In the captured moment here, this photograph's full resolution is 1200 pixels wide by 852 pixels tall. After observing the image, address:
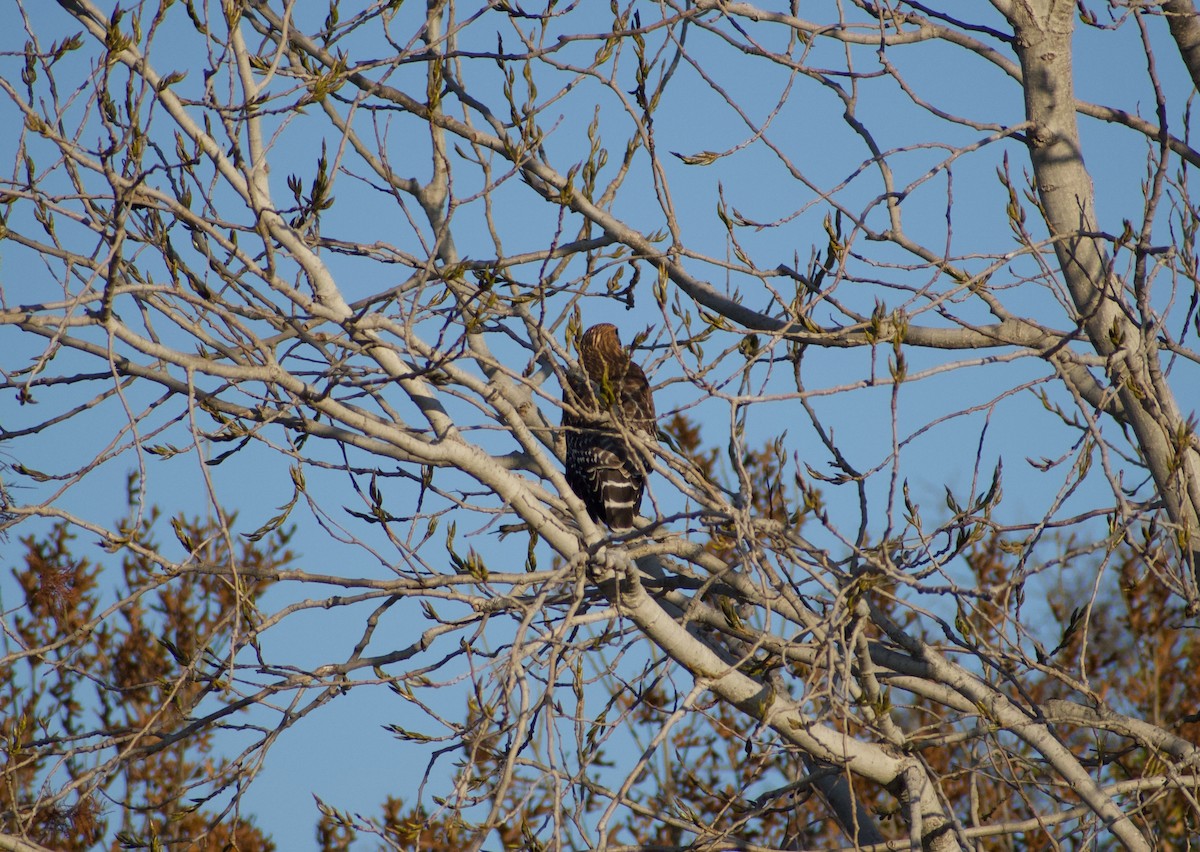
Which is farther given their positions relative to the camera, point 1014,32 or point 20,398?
point 1014,32

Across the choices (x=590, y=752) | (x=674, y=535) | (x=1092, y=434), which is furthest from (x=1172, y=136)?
(x=590, y=752)

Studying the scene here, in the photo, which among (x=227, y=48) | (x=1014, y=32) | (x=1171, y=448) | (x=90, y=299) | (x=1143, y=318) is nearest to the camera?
(x=90, y=299)

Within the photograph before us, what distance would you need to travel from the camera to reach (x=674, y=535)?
407 cm

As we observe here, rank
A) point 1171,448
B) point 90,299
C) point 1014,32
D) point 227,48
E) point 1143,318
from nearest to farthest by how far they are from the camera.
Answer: point 90,299 → point 227,48 → point 1143,318 → point 1171,448 → point 1014,32

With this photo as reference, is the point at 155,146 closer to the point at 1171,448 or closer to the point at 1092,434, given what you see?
the point at 1092,434

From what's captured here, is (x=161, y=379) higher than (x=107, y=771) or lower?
higher

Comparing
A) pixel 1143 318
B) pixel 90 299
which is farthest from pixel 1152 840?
pixel 90 299

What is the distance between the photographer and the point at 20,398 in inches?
144

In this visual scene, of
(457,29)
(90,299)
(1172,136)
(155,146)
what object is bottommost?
(90,299)

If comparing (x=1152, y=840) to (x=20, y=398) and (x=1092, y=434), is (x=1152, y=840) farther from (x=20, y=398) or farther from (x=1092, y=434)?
(x=20, y=398)

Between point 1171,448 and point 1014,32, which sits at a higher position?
point 1014,32

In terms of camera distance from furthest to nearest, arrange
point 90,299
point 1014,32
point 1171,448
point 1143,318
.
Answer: point 1014,32, point 1171,448, point 1143,318, point 90,299

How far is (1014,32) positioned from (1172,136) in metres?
0.76

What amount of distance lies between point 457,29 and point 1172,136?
2793mm
